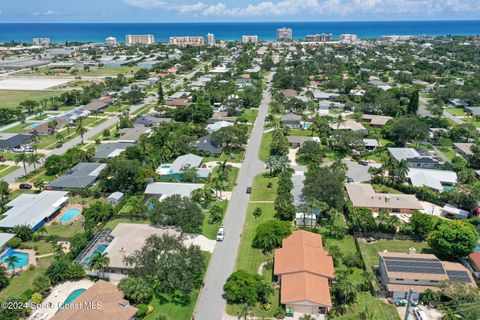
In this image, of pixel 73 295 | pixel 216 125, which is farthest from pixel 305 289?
pixel 216 125

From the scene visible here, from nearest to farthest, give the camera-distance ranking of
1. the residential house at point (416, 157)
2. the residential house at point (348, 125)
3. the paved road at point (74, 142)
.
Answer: the paved road at point (74, 142)
the residential house at point (416, 157)
the residential house at point (348, 125)

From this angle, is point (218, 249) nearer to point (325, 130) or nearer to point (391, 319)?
point (391, 319)

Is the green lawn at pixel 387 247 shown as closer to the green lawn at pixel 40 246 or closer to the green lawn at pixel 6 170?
the green lawn at pixel 40 246

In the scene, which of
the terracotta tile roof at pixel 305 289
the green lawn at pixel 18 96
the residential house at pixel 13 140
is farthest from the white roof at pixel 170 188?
the green lawn at pixel 18 96

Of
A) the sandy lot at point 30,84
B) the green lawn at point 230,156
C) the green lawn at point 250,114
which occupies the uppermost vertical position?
the sandy lot at point 30,84

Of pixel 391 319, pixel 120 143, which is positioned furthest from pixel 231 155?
pixel 391 319

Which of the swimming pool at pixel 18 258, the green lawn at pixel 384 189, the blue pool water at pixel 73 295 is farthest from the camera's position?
the green lawn at pixel 384 189

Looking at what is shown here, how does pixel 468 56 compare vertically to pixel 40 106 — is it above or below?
above

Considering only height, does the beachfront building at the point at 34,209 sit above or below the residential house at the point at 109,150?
below

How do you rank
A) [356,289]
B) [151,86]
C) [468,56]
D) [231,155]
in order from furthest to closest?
[468,56] → [151,86] → [231,155] → [356,289]
